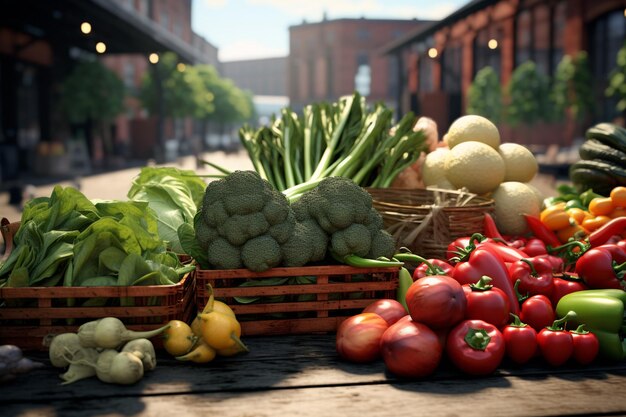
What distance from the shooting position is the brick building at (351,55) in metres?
76.2

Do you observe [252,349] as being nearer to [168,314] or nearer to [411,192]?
[168,314]

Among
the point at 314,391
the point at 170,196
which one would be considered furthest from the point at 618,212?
the point at 170,196

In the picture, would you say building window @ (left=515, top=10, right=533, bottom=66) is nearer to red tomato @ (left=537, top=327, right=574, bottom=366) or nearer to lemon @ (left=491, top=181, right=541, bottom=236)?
lemon @ (left=491, top=181, right=541, bottom=236)

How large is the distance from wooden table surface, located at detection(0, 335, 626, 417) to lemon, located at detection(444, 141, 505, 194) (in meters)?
1.76

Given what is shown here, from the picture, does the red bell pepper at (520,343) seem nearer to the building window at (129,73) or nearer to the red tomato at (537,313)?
the red tomato at (537,313)

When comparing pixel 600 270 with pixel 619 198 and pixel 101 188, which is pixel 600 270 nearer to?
pixel 619 198

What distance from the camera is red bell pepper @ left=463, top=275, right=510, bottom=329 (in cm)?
245

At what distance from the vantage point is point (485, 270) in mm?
2711

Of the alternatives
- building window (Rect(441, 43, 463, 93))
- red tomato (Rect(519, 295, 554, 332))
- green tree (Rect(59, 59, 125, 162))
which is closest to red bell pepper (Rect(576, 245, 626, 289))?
red tomato (Rect(519, 295, 554, 332))

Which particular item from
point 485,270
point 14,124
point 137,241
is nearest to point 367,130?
point 485,270

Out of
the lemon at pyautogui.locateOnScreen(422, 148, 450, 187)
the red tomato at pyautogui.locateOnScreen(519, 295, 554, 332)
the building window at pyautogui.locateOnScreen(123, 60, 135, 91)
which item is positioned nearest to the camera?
the red tomato at pyautogui.locateOnScreen(519, 295, 554, 332)

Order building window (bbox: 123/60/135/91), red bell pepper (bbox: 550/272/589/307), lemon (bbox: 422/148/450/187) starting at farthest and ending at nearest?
building window (bbox: 123/60/135/91), lemon (bbox: 422/148/450/187), red bell pepper (bbox: 550/272/589/307)

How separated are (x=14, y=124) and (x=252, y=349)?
22.8 metres

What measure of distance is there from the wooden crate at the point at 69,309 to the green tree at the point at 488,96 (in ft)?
97.6
